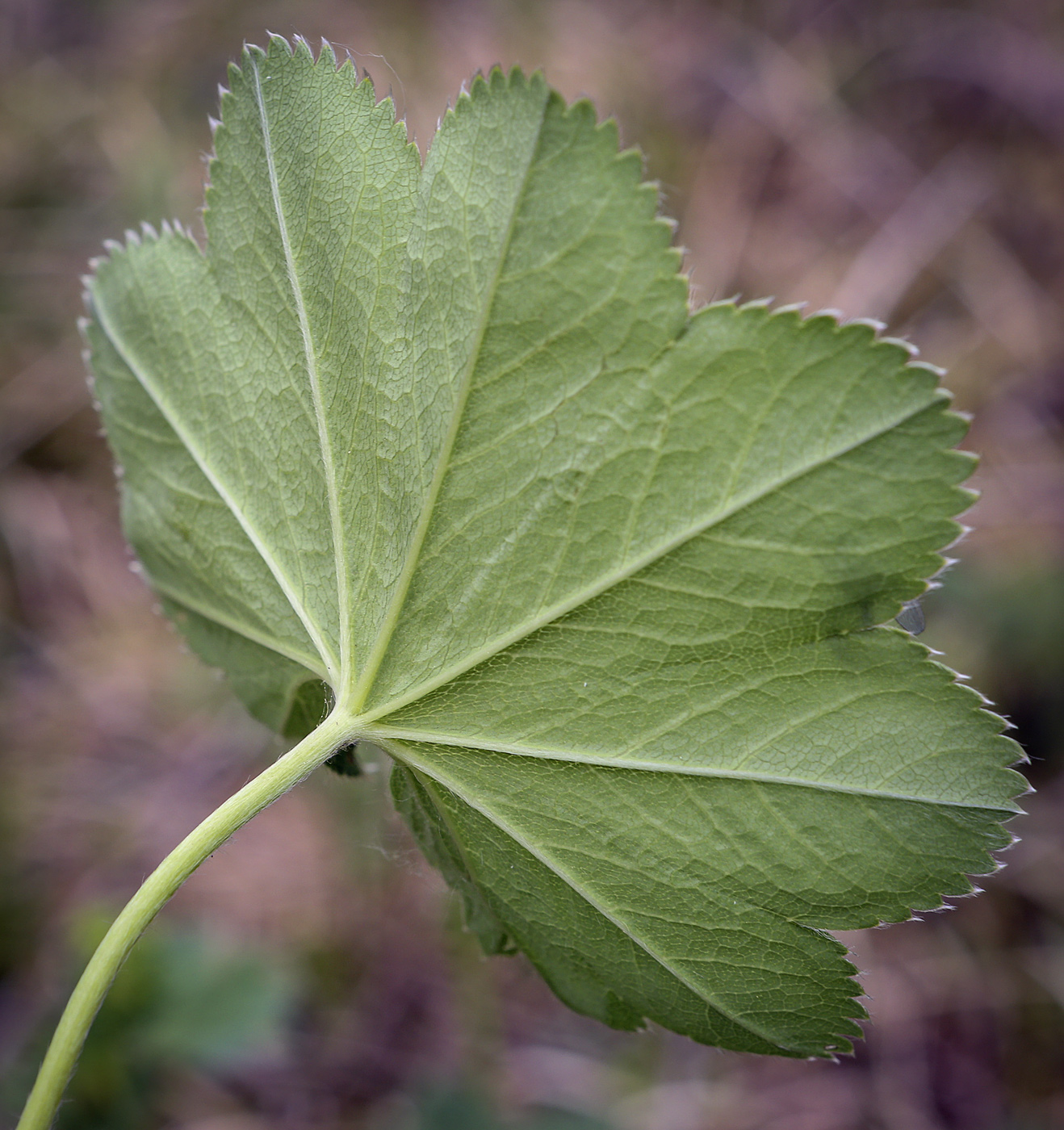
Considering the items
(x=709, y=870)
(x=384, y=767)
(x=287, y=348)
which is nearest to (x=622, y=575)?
(x=709, y=870)

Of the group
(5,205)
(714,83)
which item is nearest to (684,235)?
(714,83)

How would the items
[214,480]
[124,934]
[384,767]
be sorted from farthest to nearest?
[384,767]
[214,480]
[124,934]

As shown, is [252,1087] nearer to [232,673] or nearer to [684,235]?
[232,673]

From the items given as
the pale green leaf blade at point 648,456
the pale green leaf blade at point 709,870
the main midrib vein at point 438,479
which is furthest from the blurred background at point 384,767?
the pale green leaf blade at point 648,456

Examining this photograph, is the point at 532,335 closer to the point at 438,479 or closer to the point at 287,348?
the point at 438,479

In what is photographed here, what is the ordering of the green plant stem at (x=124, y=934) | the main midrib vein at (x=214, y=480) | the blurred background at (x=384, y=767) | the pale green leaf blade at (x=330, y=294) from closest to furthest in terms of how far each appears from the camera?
1. the green plant stem at (x=124, y=934)
2. the pale green leaf blade at (x=330, y=294)
3. the main midrib vein at (x=214, y=480)
4. the blurred background at (x=384, y=767)

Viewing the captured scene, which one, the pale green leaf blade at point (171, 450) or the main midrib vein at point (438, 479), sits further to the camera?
the pale green leaf blade at point (171, 450)

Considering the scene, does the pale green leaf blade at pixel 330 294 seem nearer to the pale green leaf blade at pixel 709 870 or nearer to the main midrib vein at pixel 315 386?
the main midrib vein at pixel 315 386
